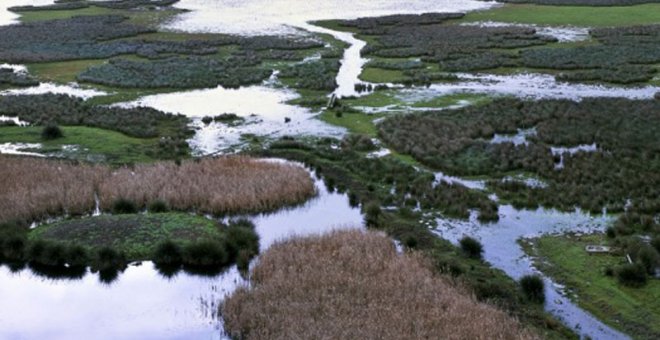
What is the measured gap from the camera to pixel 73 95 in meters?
56.5

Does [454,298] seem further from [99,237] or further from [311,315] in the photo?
[99,237]

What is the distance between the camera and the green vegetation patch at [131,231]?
27938 mm

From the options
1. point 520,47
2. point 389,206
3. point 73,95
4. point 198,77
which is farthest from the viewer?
point 520,47

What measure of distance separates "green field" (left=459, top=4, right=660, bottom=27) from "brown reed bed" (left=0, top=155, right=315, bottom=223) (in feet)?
217

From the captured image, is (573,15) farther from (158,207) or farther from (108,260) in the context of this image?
(108,260)

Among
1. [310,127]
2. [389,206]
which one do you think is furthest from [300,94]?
[389,206]

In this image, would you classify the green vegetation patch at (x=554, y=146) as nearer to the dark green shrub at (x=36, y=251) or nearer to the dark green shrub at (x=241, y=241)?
the dark green shrub at (x=241, y=241)

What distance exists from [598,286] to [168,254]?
49.4 ft

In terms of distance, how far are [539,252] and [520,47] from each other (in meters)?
52.1

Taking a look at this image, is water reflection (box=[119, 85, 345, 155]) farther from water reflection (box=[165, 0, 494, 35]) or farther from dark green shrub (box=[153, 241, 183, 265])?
water reflection (box=[165, 0, 494, 35])

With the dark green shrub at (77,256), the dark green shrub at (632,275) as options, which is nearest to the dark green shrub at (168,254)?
the dark green shrub at (77,256)

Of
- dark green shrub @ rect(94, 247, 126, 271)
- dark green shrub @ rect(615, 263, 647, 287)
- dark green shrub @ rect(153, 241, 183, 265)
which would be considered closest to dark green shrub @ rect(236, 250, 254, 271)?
dark green shrub @ rect(153, 241, 183, 265)

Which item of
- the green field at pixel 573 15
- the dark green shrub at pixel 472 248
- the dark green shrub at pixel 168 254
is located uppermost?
the green field at pixel 573 15

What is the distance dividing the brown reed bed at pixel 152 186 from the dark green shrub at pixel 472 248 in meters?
9.03
